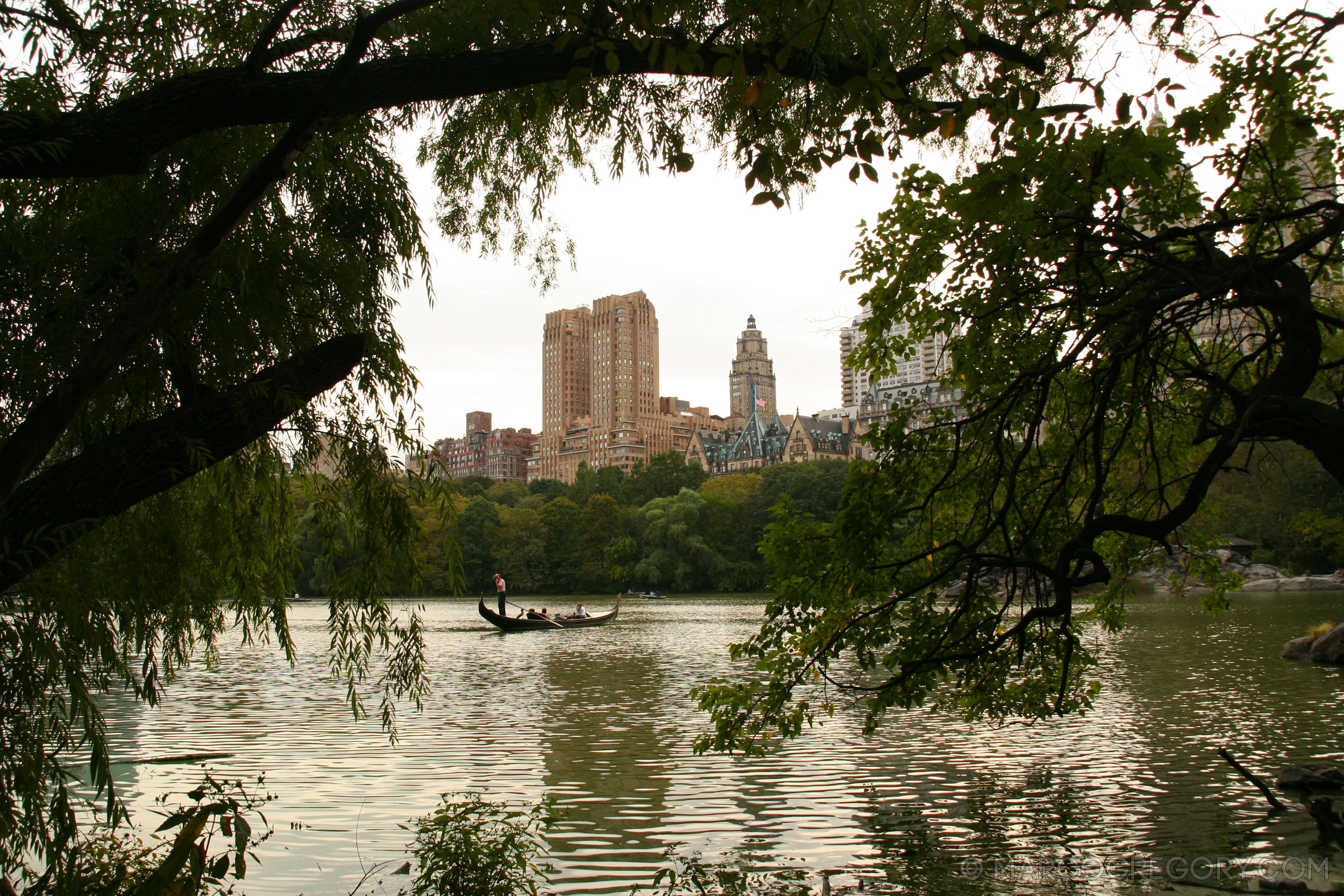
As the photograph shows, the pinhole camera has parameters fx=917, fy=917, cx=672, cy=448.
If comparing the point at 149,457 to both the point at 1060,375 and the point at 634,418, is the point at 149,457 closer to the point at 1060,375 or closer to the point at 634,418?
the point at 1060,375

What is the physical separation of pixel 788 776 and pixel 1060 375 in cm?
433

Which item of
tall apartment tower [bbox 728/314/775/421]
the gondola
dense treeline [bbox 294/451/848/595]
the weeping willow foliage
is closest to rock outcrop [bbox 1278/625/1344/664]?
the weeping willow foliage

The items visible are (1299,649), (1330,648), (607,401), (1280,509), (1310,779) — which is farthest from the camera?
(607,401)

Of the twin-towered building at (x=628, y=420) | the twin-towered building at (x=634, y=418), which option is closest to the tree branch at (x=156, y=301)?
the twin-towered building at (x=634, y=418)

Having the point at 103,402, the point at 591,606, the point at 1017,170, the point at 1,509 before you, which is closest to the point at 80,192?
the point at 103,402

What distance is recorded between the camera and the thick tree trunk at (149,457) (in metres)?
3.11

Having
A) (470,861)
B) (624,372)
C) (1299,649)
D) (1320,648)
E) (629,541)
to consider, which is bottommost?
(1299,649)

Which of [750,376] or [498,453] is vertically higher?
[750,376]

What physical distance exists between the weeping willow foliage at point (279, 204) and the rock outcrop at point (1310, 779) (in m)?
5.52

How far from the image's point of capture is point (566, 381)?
127812mm

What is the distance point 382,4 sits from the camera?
15.9ft

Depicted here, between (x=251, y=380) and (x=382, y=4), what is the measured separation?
7.99 ft

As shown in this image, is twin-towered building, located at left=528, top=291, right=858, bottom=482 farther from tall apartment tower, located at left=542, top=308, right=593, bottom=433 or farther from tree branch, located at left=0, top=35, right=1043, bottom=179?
tree branch, located at left=0, top=35, right=1043, bottom=179

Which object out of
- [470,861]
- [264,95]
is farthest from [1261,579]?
[264,95]
